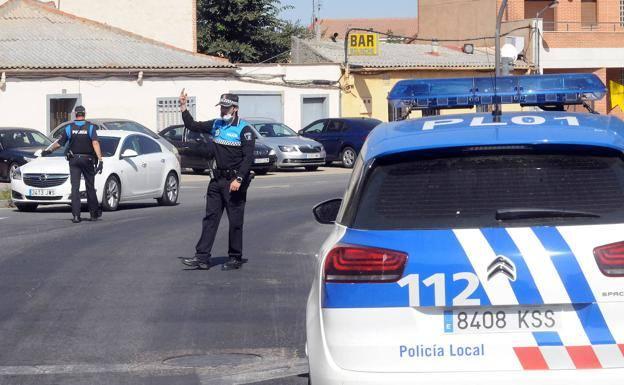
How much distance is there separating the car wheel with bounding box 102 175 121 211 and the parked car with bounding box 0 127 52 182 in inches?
349

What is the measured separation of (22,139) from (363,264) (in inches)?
1084

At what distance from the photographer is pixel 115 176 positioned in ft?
70.9

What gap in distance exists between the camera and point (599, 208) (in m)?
5.21

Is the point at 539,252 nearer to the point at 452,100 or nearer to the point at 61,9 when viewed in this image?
the point at 452,100

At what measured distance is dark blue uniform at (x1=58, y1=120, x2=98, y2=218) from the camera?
754 inches

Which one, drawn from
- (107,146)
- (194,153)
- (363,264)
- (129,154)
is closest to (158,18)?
(194,153)

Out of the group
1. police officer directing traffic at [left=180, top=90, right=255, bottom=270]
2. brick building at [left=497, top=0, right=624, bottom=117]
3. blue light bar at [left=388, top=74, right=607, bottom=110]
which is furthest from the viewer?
brick building at [left=497, top=0, right=624, bottom=117]

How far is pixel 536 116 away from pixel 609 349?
138 centimetres

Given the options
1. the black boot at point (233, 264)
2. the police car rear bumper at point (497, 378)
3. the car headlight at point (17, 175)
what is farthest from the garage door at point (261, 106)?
the police car rear bumper at point (497, 378)

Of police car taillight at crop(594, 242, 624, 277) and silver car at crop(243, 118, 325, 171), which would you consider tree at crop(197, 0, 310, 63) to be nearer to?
silver car at crop(243, 118, 325, 171)

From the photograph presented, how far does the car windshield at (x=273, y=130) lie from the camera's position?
3684 cm

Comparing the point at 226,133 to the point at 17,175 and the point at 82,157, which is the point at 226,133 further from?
the point at 17,175

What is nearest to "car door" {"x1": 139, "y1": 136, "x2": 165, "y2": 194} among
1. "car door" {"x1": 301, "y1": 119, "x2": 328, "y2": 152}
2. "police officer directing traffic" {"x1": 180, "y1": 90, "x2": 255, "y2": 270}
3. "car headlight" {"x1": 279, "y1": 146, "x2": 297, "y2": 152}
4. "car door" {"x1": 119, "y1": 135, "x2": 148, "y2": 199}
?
"car door" {"x1": 119, "y1": 135, "x2": 148, "y2": 199}

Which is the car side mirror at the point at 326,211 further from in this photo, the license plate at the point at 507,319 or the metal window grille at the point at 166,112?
the metal window grille at the point at 166,112
